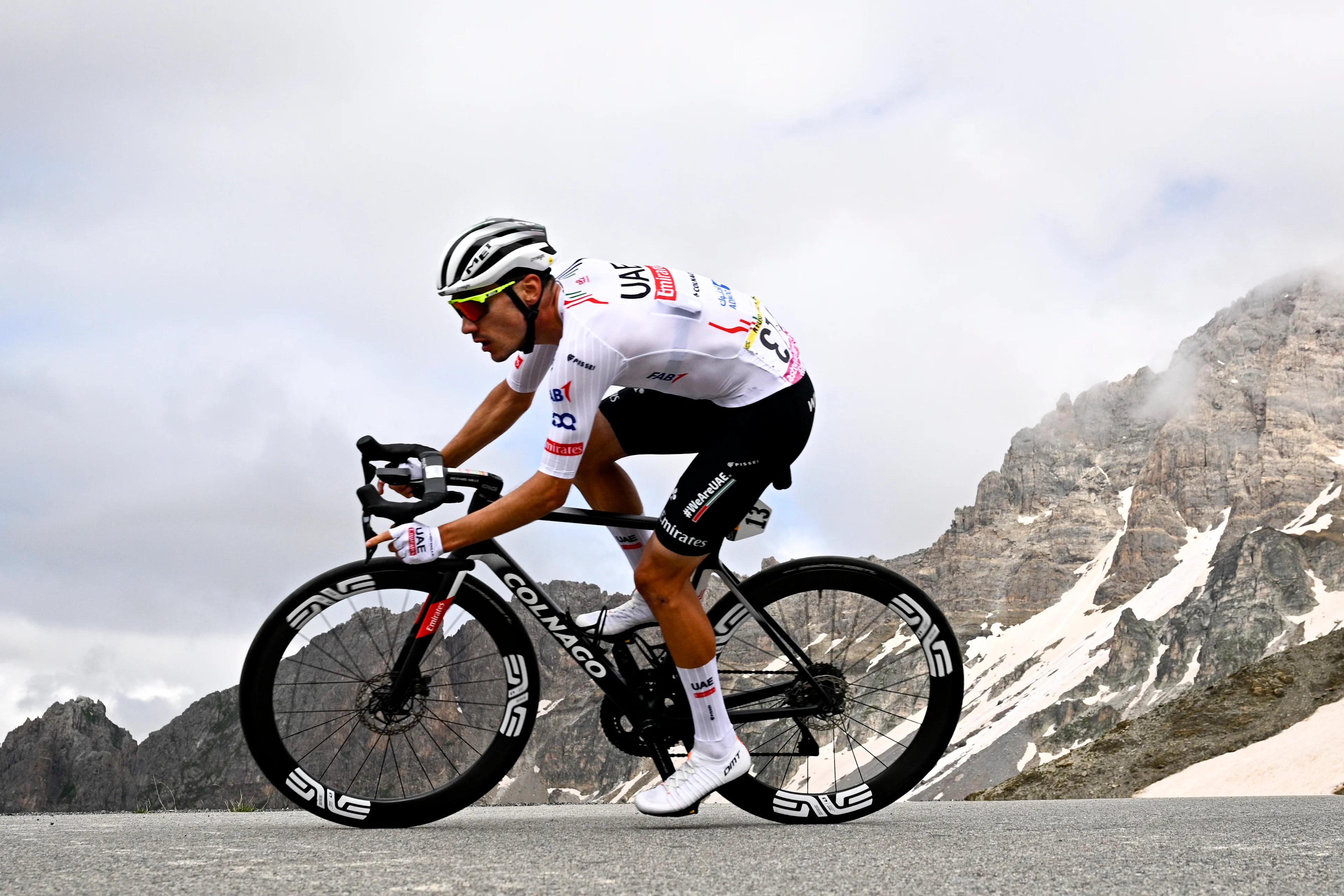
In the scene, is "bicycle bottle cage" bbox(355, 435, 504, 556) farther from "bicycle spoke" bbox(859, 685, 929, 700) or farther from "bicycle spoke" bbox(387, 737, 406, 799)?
"bicycle spoke" bbox(859, 685, 929, 700)

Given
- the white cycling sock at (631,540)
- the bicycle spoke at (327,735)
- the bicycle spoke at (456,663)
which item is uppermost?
the white cycling sock at (631,540)

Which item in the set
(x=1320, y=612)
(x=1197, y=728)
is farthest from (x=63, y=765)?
(x=1320, y=612)

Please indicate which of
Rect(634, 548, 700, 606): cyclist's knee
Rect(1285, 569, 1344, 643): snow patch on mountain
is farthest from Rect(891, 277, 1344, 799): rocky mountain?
Rect(634, 548, 700, 606): cyclist's knee

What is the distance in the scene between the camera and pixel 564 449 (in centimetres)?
482

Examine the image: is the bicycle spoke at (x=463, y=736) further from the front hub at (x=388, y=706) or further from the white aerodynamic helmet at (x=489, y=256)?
the white aerodynamic helmet at (x=489, y=256)

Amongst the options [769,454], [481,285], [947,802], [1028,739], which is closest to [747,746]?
[769,454]

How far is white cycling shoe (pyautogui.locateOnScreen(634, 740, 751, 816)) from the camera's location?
5.19 metres

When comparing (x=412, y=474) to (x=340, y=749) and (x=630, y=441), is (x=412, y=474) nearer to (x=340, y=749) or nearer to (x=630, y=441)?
(x=630, y=441)

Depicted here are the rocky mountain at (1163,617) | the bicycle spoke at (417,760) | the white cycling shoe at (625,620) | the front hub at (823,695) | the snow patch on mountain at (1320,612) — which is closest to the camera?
the bicycle spoke at (417,760)

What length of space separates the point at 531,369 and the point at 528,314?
659 mm

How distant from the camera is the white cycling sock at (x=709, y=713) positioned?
5250 mm

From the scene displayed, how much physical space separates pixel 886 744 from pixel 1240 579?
145 m

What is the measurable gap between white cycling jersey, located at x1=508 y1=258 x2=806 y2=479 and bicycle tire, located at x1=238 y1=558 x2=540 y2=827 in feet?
3.45

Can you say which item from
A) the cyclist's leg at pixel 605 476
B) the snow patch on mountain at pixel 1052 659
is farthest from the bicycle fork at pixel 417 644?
the snow patch on mountain at pixel 1052 659
